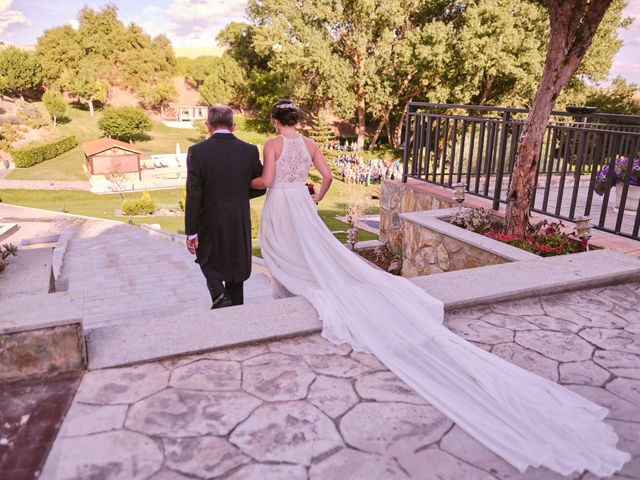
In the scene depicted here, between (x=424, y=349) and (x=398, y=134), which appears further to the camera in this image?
(x=398, y=134)

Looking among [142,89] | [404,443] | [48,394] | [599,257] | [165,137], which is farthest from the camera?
[142,89]

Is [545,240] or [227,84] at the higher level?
[227,84]

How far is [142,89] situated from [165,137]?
10372mm

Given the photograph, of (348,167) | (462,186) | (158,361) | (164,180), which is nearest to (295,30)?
(348,167)

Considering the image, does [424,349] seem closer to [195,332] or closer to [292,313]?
[292,313]

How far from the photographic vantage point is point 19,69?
55.6m

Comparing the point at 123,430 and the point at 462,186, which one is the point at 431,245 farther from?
the point at 123,430

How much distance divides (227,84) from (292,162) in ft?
162

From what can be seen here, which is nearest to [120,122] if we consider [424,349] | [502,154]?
[502,154]

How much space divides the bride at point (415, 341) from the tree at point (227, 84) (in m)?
47.5

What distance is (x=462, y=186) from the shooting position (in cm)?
672

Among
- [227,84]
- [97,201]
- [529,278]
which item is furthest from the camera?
[227,84]

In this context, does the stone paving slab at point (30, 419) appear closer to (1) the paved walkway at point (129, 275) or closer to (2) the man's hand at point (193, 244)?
(2) the man's hand at point (193, 244)

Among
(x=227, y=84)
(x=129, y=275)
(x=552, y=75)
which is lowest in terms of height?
(x=129, y=275)
